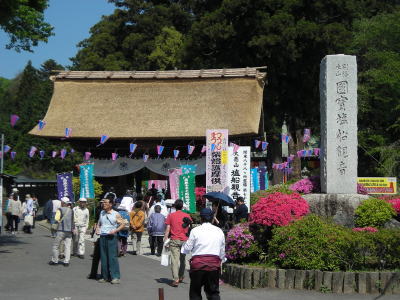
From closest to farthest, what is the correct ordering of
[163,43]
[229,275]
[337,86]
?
[229,275], [337,86], [163,43]

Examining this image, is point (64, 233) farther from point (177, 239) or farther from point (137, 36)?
point (137, 36)

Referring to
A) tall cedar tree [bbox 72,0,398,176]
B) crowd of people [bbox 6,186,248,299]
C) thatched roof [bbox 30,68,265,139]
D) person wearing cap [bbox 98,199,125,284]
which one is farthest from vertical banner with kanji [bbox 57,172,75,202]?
tall cedar tree [bbox 72,0,398,176]

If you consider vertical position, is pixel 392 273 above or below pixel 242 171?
below

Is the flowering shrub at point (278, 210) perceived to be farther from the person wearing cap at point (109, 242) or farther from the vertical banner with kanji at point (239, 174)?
the vertical banner with kanji at point (239, 174)

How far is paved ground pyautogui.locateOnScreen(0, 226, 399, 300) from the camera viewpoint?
35.9 feet

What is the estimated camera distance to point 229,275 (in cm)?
1259

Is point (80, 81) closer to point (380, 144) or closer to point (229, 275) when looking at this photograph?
point (380, 144)

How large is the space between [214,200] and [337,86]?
13.2 ft

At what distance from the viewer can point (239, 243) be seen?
12.8 m

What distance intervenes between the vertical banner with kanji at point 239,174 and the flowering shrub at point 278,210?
18.3ft

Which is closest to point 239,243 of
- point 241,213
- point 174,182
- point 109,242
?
point 109,242

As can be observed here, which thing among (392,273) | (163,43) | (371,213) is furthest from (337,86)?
(163,43)

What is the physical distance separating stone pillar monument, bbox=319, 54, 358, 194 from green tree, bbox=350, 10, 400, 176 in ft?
33.4

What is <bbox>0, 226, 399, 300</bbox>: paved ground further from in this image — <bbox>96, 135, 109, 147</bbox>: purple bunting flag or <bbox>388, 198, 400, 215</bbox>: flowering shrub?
<bbox>96, 135, 109, 147</bbox>: purple bunting flag
